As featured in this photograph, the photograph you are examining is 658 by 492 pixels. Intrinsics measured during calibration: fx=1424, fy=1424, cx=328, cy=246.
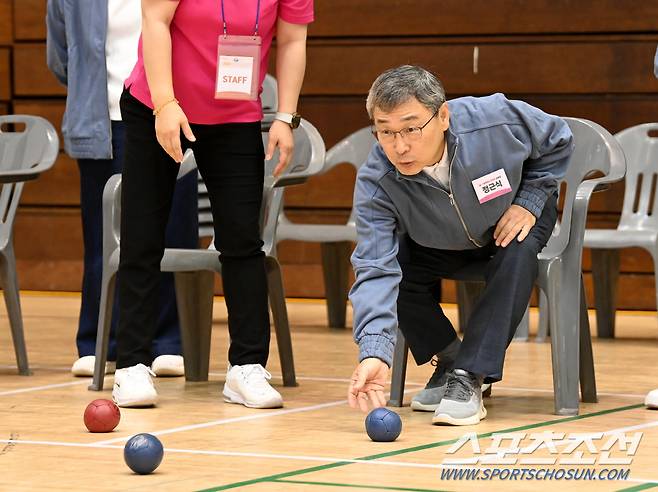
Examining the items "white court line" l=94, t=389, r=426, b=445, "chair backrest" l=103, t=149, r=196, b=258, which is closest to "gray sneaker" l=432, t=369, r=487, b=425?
"white court line" l=94, t=389, r=426, b=445

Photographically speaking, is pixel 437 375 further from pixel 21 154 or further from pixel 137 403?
pixel 21 154

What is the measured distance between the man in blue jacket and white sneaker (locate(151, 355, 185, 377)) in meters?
0.97

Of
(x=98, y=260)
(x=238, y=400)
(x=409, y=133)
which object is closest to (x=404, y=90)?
(x=409, y=133)

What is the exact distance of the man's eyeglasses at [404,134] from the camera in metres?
2.90

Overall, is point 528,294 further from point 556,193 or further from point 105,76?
point 105,76

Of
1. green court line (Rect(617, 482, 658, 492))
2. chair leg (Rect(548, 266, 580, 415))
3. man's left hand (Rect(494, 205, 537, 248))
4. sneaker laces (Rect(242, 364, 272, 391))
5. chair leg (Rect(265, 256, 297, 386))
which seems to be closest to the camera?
green court line (Rect(617, 482, 658, 492))

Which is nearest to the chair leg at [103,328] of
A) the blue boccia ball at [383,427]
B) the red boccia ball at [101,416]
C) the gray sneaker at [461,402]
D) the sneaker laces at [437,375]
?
the red boccia ball at [101,416]

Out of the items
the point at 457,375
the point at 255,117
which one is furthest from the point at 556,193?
the point at 255,117

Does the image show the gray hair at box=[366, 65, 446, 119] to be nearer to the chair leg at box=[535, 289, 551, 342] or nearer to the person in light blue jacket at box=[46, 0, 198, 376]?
the person in light blue jacket at box=[46, 0, 198, 376]

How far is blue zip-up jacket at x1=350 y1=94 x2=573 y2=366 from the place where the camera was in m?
3.06

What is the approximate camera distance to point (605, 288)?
547 cm

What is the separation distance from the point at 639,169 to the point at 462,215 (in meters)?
2.71

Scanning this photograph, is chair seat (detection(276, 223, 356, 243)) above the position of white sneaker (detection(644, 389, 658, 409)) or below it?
below

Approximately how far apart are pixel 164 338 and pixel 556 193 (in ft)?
4.64
